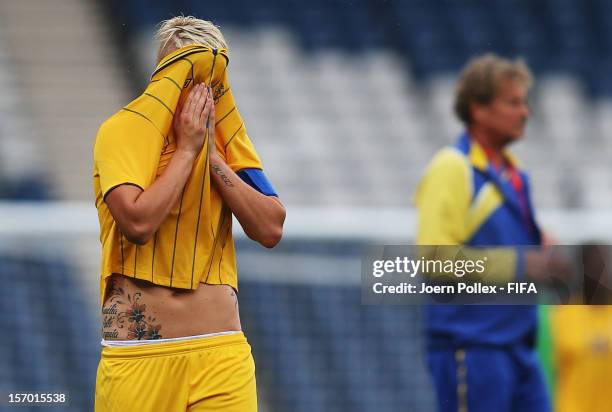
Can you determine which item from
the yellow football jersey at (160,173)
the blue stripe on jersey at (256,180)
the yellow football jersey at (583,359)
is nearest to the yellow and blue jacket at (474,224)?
the yellow football jersey at (583,359)

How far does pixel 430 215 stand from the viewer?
2783mm

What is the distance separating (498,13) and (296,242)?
1.36 m

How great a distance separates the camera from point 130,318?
1.84 m

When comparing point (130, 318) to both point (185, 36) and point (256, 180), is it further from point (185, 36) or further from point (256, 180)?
point (185, 36)

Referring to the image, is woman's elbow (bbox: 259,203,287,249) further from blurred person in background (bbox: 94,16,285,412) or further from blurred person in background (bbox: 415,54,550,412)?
blurred person in background (bbox: 415,54,550,412)

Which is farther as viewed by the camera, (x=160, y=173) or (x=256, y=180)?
(x=256, y=180)

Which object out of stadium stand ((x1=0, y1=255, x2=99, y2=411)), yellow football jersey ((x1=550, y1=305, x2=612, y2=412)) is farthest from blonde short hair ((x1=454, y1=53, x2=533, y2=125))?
stadium stand ((x1=0, y1=255, x2=99, y2=411))

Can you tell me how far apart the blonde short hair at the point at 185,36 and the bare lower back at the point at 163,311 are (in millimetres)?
425

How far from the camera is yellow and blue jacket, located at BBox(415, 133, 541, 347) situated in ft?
9.11

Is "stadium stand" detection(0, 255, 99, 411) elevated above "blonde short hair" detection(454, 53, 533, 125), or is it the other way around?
"blonde short hair" detection(454, 53, 533, 125)

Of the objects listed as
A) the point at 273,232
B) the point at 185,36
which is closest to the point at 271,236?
the point at 273,232

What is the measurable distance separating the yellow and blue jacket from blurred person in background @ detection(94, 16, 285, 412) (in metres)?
1.00

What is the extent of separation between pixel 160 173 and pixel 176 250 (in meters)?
0.14

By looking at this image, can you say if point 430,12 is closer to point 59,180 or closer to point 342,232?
point 342,232
